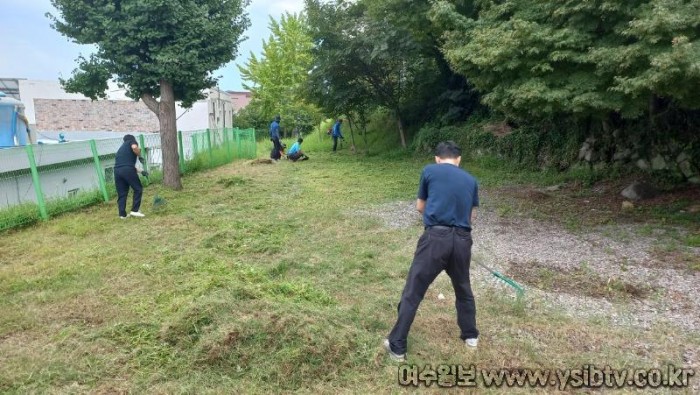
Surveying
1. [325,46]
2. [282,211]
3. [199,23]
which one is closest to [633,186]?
[282,211]

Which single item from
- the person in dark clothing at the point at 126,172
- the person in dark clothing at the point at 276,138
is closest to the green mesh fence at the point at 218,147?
the person in dark clothing at the point at 276,138

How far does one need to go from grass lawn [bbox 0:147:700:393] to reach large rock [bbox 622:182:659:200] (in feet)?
12.4

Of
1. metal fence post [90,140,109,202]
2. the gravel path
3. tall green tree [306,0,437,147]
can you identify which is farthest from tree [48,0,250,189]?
tall green tree [306,0,437,147]

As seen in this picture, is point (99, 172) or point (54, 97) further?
point (54, 97)

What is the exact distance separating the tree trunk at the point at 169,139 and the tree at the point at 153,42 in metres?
0.02

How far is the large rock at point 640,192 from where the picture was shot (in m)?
8.56

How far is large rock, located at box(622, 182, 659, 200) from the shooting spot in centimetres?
856

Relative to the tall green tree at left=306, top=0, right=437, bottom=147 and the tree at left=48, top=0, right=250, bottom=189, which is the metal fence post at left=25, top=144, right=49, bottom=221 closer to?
the tree at left=48, top=0, right=250, bottom=189

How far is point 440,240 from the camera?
3.32 m

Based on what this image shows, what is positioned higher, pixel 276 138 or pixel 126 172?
pixel 276 138

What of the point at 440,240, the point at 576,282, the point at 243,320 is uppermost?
the point at 440,240

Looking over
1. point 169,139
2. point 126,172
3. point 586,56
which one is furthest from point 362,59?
point 586,56

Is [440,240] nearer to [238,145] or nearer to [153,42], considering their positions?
[153,42]

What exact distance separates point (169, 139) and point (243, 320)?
8.47 metres
